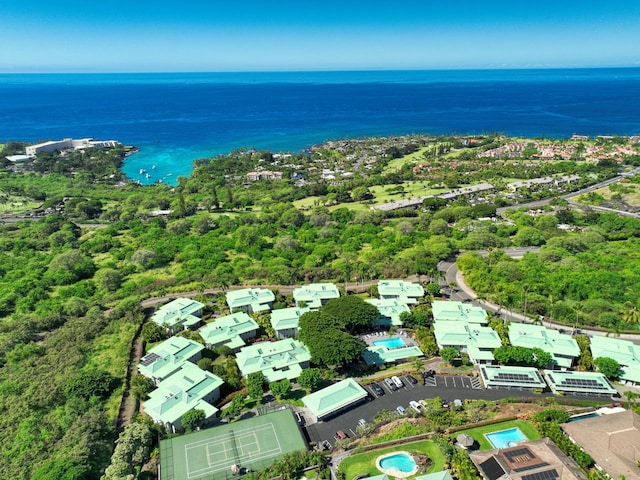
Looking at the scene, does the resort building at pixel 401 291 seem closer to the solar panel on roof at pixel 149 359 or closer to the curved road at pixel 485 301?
the curved road at pixel 485 301

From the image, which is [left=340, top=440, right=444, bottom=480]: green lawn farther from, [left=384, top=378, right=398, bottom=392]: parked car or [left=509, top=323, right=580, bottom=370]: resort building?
[left=509, top=323, right=580, bottom=370]: resort building

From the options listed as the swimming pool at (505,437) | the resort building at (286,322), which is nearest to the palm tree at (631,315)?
the swimming pool at (505,437)

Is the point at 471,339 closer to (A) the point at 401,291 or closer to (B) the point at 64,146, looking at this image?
(A) the point at 401,291

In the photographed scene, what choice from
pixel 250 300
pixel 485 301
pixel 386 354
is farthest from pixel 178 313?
pixel 485 301

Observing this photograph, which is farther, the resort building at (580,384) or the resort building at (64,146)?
the resort building at (64,146)

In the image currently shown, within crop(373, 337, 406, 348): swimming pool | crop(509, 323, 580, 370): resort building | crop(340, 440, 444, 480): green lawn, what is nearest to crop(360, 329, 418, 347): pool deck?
crop(373, 337, 406, 348): swimming pool

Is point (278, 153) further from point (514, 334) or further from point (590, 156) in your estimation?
point (514, 334)
